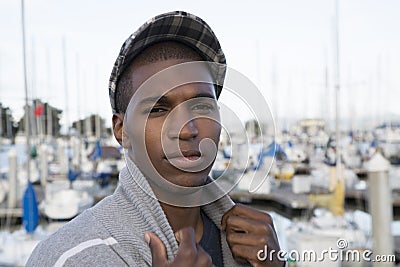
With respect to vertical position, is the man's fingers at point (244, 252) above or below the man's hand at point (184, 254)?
below

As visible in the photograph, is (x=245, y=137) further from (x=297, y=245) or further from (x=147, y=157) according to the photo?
(x=297, y=245)

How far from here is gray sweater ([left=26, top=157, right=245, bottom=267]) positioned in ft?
3.06

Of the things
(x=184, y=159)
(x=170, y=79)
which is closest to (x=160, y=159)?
(x=184, y=159)

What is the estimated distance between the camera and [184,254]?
0.89m

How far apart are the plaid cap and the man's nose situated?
157 mm

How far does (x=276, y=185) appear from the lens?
14289 millimetres

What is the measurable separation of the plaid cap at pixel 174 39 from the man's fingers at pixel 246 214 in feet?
0.98

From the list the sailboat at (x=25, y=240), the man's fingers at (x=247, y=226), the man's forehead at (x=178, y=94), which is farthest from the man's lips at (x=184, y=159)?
the sailboat at (x=25, y=240)

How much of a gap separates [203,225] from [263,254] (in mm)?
177

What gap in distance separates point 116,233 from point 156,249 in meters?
0.09

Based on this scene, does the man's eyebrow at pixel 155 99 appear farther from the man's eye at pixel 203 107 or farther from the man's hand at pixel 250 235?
the man's hand at pixel 250 235

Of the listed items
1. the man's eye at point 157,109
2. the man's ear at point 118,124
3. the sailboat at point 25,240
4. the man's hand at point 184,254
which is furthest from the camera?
the sailboat at point 25,240

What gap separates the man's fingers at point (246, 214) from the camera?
120cm

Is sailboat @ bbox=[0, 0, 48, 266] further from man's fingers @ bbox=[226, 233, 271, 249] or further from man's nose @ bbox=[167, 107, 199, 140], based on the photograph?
man's nose @ bbox=[167, 107, 199, 140]
